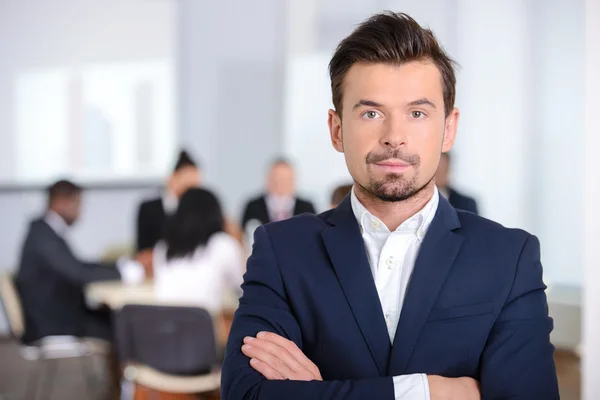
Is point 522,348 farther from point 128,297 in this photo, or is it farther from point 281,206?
point 281,206

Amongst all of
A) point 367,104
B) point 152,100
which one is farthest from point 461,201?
point 152,100

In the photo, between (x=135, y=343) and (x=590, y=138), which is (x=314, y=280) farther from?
(x=135, y=343)

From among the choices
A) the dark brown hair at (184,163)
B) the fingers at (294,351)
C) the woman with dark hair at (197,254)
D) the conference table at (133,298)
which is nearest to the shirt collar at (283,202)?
the dark brown hair at (184,163)

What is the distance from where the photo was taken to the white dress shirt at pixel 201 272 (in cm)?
430

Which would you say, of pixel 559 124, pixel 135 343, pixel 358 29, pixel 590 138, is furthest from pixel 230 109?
pixel 358 29

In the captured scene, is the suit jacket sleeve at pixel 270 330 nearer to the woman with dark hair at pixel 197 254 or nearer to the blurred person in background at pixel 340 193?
the blurred person in background at pixel 340 193

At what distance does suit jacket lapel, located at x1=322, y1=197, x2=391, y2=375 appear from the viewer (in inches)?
57.7

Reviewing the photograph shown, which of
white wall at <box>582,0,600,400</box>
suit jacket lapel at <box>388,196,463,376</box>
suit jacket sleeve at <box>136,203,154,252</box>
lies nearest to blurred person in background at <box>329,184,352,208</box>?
white wall at <box>582,0,600,400</box>

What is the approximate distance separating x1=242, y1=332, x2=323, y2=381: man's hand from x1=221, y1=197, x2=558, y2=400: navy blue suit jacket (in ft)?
0.06

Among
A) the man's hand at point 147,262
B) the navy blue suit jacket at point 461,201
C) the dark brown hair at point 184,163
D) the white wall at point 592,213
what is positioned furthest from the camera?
the dark brown hair at point 184,163

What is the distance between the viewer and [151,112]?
8.61m

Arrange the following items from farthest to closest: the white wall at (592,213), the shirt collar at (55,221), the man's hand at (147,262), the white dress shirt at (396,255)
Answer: the man's hand at (147,262) → the shirt collar at (55,221) → the white wall at (592,213) → the white dress shirt at (396,255)

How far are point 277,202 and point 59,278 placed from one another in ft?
5.49

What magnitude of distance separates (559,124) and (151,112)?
14.4ft
